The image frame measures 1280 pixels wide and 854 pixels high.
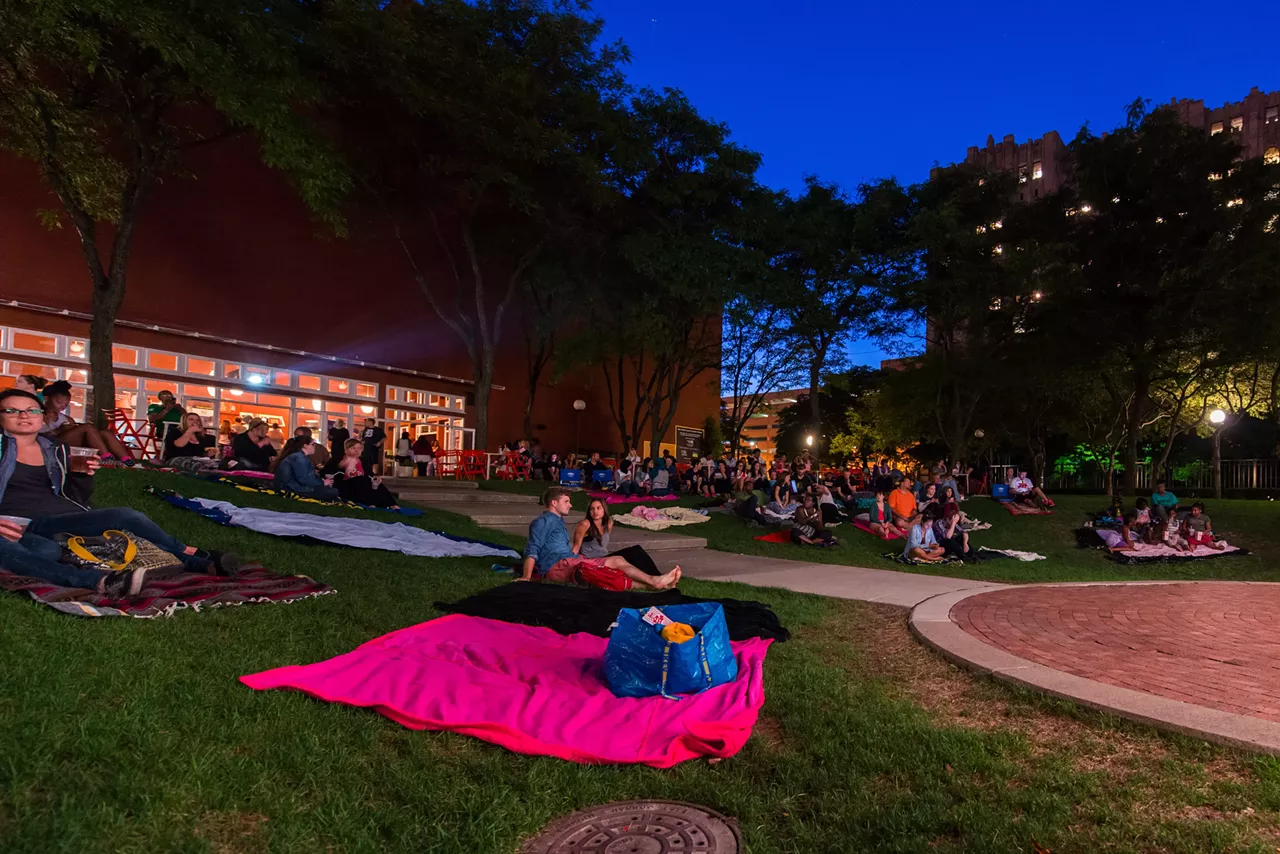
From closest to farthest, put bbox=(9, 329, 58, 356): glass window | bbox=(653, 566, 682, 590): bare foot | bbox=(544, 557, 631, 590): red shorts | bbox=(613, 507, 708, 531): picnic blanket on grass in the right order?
bbox=(544, 557, 631, 590): red shorts → bbox=(653, 566, 682, 590): bare foot → bbox=(613, 507, 708, 531): picnic blanket on grass → bbox=(9, 329, 58, 356): glass window

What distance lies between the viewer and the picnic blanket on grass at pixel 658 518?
48.3 feet

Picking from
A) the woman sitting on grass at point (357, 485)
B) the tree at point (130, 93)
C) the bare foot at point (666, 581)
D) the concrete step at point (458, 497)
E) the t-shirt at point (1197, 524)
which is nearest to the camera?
the bare foot at point (666, 581)

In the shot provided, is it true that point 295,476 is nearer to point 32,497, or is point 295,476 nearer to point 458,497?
point 458,497

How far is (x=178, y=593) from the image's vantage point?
4.99 metres

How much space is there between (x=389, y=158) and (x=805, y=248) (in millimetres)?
12114

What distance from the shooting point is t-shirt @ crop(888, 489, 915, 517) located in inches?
571

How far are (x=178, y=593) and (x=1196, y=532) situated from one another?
16114 mm

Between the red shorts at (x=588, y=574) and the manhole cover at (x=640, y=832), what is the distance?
13.4ft

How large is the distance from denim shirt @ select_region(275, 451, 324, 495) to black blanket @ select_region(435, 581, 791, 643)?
6624 mm

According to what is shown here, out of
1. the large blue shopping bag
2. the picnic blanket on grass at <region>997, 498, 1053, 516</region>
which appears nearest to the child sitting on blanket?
the picnic blanket on grass at <region>997, 498, 1053, 516</region>

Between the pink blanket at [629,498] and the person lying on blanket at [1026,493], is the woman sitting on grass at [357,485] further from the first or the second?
the person lying on blanket at [1026,493]

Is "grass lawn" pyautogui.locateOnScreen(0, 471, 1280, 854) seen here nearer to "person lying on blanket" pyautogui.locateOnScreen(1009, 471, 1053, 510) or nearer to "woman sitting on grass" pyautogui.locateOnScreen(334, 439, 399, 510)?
"woman sitting on grass" pyautogui.locateOnScreen(334, 439, 399, 510)

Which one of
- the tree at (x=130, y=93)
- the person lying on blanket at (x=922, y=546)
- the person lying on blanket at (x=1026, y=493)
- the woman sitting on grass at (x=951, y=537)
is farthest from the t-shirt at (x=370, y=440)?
the person lying on blanket at (x=1026, y=493)

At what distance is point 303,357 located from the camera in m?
22.5
